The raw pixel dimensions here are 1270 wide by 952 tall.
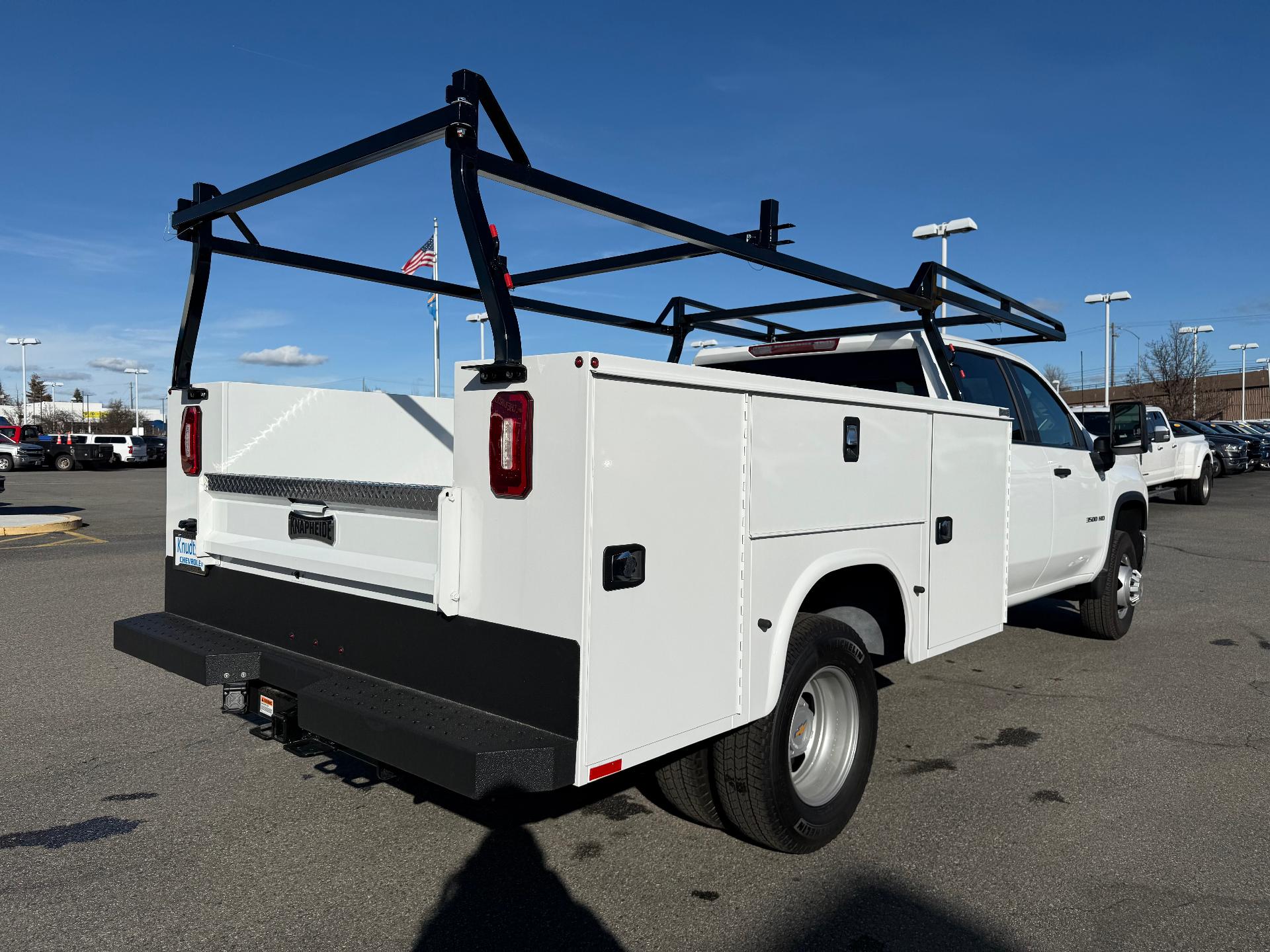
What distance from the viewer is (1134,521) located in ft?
23.9

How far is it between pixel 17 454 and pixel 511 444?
40245mm

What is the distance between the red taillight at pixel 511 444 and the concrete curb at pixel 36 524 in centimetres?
1357

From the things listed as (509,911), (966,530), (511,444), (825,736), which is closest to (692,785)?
(825,736)

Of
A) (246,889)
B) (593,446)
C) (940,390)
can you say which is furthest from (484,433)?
(940,390)

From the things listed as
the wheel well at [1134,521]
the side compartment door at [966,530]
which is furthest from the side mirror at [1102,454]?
the side compartment door at [966,530]

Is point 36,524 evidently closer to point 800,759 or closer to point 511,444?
point 800,759

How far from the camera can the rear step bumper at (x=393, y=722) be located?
8.61ft

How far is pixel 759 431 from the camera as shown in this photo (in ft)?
10.5

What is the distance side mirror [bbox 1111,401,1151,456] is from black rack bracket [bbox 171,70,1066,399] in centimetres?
60

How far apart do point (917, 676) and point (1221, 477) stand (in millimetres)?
28988

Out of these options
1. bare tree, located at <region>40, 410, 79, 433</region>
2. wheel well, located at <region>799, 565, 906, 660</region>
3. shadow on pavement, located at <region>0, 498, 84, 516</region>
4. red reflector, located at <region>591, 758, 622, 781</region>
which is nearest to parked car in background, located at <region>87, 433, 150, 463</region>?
shadow on pavement, located at <region>0, 498, 84, 516</region>

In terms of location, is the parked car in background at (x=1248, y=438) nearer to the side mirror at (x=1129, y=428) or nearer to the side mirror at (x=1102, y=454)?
the side mirror at (x=1102, y=454)

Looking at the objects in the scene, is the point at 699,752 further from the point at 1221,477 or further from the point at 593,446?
the point at 1221,477

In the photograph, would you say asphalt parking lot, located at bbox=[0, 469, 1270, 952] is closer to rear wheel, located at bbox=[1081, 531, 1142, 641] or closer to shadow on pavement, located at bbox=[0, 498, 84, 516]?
rear wheel, located at bbox=[1081, 531, 1142, 641]
